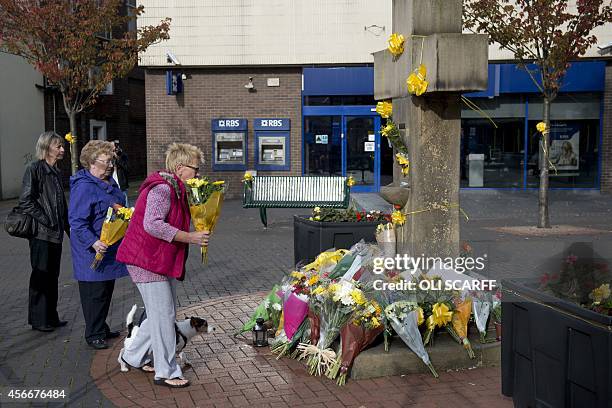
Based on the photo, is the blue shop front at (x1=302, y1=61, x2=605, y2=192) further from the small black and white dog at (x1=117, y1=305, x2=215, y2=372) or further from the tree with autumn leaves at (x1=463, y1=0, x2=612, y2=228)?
the small black and white dog at (x1=117, y1=305, x2=215, y2=372)

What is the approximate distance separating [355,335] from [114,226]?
6.96 ft

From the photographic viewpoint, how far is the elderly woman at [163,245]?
15.9ft

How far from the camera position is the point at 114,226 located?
18.8 feet

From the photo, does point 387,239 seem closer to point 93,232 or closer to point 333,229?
point 333,229

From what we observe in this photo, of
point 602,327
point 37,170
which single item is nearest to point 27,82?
point 37,170

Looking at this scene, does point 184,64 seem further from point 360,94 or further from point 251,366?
point 251,366

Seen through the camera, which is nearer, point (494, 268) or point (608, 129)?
point (494, 268)

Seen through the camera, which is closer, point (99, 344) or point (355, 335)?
point (355, 335)

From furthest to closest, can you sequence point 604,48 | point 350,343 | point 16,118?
1. point 16,118
2. point 604,48
3. point 350,343

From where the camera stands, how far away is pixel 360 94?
20516 millimetres

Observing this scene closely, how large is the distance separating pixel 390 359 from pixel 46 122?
68.8ft

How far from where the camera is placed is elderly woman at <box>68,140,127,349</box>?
5.92 meters

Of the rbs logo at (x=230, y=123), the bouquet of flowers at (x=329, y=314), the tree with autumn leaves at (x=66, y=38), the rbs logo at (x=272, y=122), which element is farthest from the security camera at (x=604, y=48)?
the bouquet of flowers at (x=329, y=314)

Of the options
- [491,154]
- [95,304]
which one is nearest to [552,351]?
[95,304]
